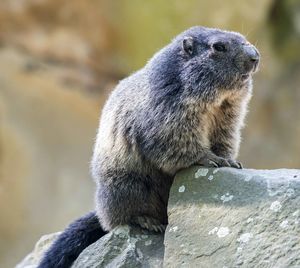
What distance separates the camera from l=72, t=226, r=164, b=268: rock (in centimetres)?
372

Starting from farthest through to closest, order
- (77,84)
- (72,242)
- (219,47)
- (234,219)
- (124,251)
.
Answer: (77,84), (72,242), (219,47), (124,251), (234,219)

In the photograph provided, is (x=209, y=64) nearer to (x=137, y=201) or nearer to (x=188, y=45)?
(x=188, y=45)

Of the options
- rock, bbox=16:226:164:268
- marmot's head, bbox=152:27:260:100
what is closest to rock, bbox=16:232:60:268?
rock, bbox=16:226:164:268

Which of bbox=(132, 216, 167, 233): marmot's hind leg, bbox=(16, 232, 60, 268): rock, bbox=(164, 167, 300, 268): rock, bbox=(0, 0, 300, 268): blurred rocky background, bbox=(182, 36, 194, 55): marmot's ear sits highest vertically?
bbox=(0, 0, 300, 268): blurred rocky background

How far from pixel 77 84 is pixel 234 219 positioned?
210 inches

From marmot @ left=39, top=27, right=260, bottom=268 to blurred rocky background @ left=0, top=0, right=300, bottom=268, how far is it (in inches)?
165

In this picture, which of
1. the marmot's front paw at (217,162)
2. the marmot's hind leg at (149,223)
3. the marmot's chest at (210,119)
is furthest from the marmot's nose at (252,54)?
the marmot's hind leg at (149,223)

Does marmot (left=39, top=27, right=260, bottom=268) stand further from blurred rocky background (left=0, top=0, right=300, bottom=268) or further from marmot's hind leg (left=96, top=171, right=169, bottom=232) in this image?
blurred rocky background (left=0, top=0, right=300, bottom=268)

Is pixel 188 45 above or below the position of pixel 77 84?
below

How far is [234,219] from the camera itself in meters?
3.45

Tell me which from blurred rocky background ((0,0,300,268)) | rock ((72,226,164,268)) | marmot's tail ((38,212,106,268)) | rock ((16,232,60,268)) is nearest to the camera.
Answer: rock ((72,226,164,268))

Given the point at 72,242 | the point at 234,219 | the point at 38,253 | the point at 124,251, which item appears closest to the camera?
the point at 234,219

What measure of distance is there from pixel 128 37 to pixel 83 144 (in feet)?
4.36

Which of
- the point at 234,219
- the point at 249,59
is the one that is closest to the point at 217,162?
the point at 234,219
